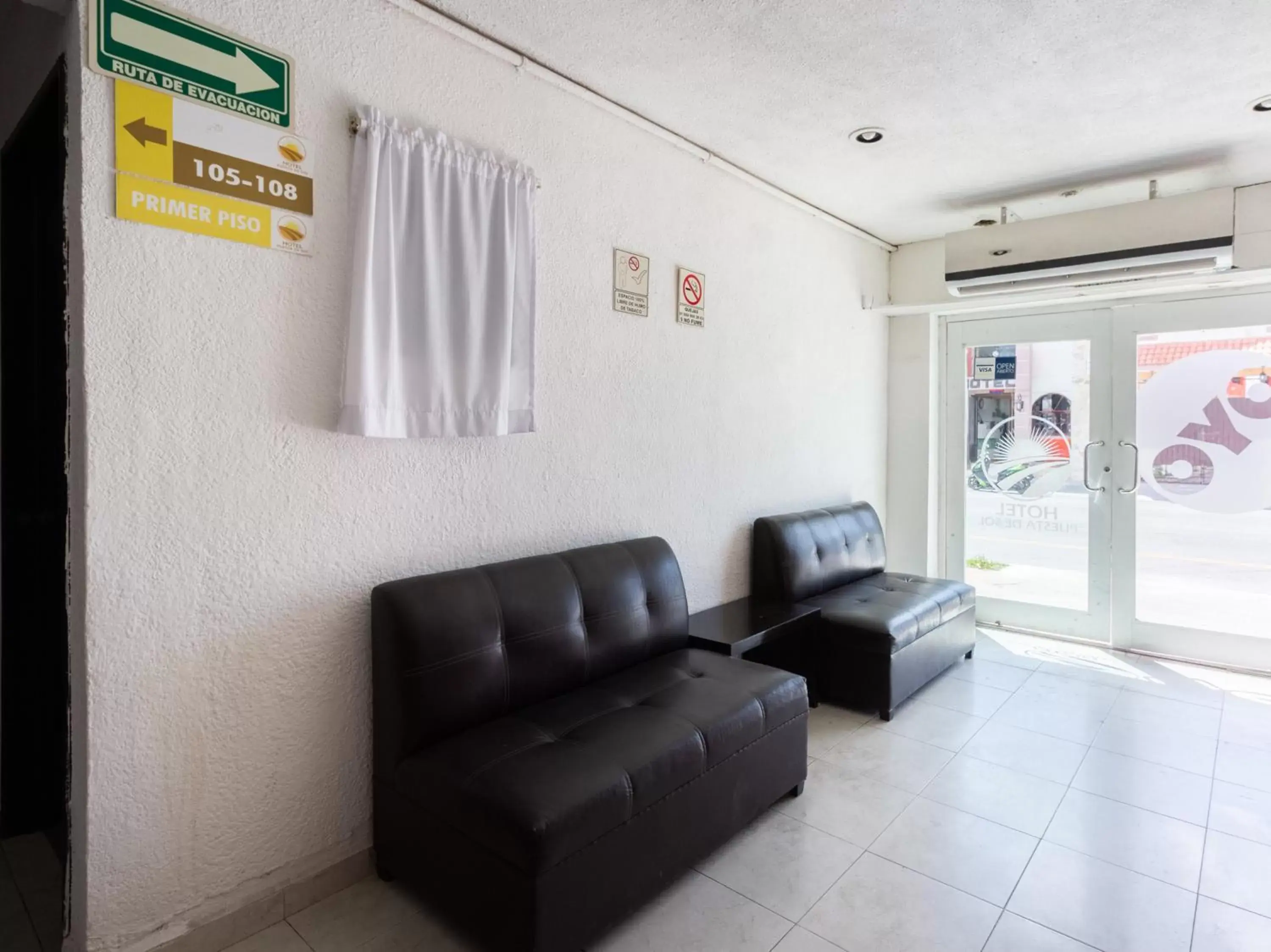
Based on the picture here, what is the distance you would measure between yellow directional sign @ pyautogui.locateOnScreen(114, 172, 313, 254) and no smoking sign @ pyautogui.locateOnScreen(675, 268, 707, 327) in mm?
1723

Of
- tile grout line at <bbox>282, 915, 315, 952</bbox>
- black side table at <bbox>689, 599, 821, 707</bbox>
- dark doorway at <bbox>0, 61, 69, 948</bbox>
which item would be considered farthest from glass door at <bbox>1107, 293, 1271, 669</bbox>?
dark doorway at <bbox>0, 61, 69, 948</bbox>

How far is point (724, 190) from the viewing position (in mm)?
3525

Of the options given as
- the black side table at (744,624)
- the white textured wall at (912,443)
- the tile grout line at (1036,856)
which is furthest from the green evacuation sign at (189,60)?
the white textured wall at (912,443)

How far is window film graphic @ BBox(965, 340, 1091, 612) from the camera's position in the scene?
4.58m

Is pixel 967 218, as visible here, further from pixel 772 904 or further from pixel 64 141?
pixel 64 141

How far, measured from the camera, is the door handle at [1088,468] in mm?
4492

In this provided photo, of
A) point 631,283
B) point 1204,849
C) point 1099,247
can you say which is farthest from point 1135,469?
point 631,283

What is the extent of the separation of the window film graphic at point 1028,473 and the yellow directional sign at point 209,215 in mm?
4539

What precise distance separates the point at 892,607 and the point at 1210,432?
236 cm

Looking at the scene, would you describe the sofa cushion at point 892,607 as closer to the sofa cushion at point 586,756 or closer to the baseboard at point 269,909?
the sofa cushion at point 586,756

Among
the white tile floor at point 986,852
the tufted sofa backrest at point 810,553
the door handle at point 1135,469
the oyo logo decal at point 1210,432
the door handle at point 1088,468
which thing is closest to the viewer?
the white tile floor at point 986,852

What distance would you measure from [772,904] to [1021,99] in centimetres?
312

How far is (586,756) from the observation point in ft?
6.15

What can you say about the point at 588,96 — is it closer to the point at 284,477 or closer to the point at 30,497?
the point at 284,477
